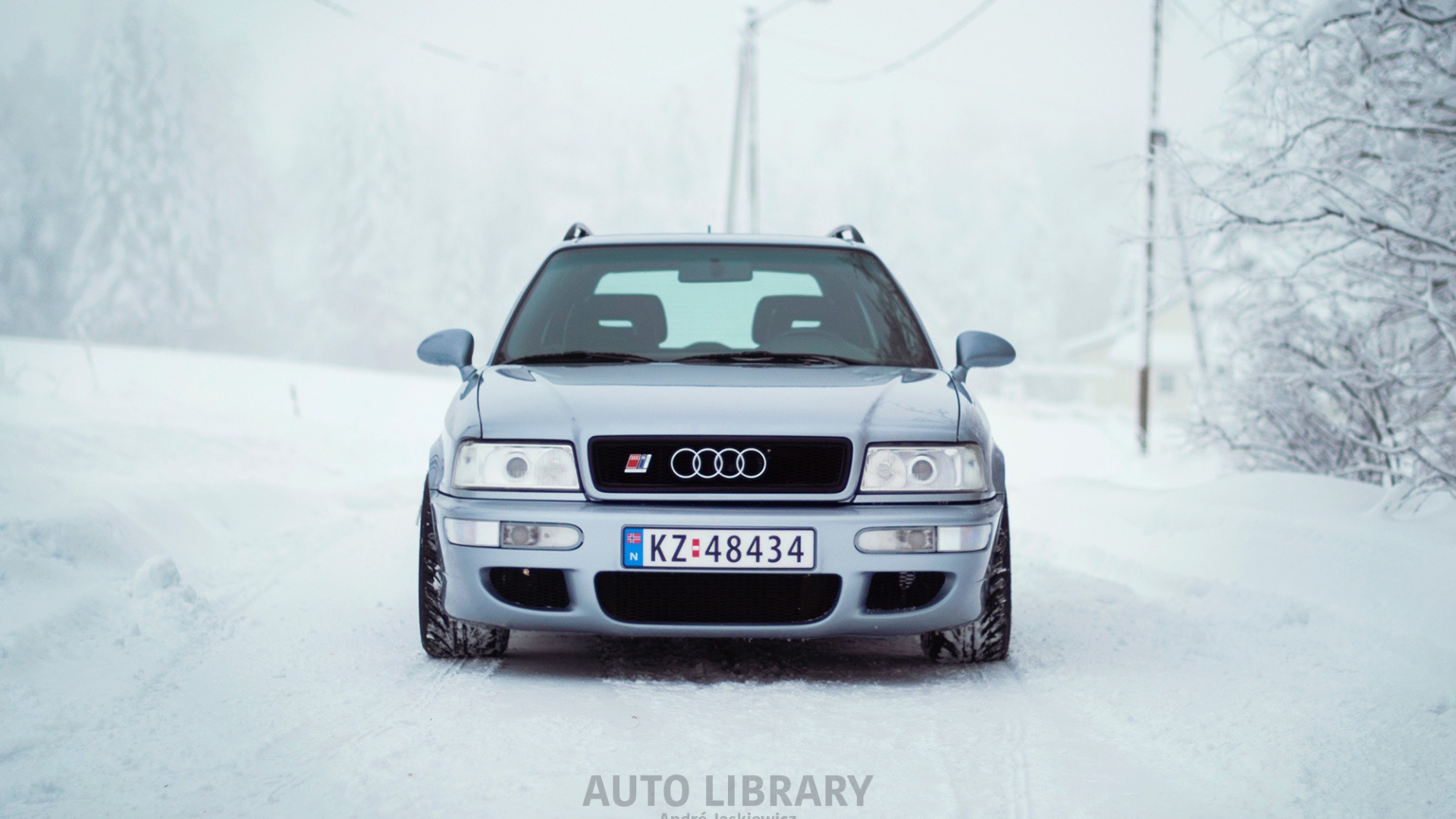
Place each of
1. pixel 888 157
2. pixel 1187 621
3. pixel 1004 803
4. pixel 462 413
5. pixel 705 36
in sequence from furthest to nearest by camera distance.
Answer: pixel 888 157 < pixel 705 36 < pixel 1187 621 < pixel 462 413 < pixel 1004 803

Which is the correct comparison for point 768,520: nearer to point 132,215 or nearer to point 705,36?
point 705,36

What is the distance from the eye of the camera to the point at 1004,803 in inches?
106

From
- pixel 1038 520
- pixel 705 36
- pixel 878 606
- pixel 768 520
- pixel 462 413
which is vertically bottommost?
pixel 1038 520

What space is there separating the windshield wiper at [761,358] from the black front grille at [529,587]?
1.04 metres

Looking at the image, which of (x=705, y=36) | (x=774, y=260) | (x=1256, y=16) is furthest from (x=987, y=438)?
(x=705, y=36)

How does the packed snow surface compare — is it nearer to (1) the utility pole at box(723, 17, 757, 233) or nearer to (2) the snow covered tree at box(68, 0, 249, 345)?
(1) the utility pole at box(723, 17, 757, 233)

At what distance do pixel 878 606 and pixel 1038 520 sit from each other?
17.8 feet

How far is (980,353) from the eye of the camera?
4590 millimetres

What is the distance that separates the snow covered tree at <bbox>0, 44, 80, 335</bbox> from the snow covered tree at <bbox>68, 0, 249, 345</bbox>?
5.12 ft

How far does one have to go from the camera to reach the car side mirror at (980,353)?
4.57 meters

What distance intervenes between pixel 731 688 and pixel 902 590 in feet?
1.99

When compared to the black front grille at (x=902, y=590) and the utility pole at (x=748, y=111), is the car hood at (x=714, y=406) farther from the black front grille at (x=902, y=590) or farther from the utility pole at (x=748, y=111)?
the utility pole at (x=748, y=111)

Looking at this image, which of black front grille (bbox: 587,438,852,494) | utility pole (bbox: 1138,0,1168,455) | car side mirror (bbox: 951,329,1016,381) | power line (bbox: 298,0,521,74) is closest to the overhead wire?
utility pole (bbox: 1138,0,1168,455)

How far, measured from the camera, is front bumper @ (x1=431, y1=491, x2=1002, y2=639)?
11.7 feet
